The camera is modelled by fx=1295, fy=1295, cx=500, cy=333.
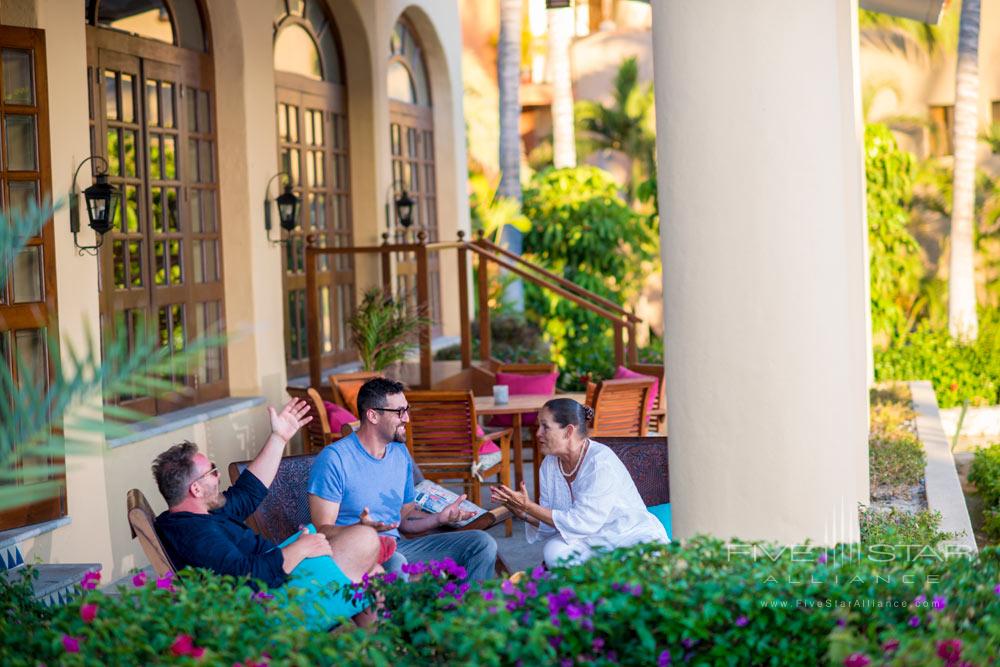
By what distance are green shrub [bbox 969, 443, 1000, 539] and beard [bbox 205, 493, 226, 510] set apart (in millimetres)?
5138

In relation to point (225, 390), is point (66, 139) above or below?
above

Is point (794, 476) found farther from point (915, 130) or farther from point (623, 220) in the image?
point (915, 130)

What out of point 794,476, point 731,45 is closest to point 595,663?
point 794,476

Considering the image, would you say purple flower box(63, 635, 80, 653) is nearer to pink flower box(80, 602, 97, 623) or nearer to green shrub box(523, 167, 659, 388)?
pink flower box(80, 602, 97, 623)

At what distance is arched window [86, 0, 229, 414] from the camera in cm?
789

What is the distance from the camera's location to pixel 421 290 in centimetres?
950

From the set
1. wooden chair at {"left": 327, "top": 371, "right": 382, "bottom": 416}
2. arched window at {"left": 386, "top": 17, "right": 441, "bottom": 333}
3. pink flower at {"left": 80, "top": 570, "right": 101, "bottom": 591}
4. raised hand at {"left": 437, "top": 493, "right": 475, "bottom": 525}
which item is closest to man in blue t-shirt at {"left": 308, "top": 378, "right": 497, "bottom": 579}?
raised hand at {"left": 437, "top": 493, "right": 475, "bottom": 525}

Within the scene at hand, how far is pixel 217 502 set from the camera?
4.65 meters

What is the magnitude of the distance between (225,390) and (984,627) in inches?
264

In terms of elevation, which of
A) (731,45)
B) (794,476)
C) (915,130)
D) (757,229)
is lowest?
(794,476)

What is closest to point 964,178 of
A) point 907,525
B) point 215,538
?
point 907,525

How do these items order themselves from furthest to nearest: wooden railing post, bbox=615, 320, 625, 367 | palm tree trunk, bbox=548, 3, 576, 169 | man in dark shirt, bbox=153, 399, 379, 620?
palm tree trunk, bbox=548, 3, 576, 169
wooden railing post, bbox=615, 320, 625, 367
man in dark shirt, bbox=153, 399, 379, 620

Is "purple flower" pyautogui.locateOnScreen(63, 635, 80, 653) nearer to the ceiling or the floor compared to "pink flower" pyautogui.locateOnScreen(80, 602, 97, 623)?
nearer to the floor

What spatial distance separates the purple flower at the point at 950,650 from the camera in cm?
300
